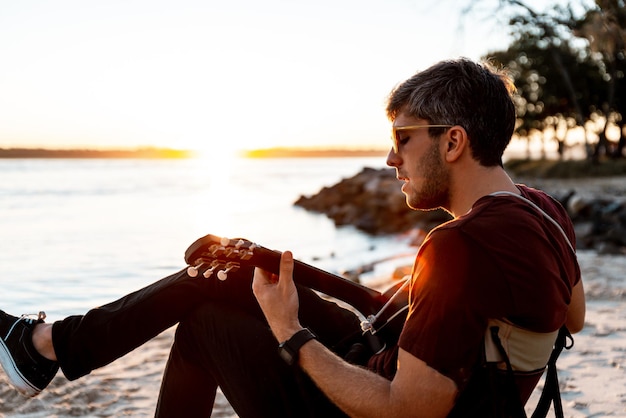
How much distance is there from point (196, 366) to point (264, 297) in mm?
572

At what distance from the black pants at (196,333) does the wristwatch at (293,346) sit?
0.17 m

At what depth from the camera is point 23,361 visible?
253 cm

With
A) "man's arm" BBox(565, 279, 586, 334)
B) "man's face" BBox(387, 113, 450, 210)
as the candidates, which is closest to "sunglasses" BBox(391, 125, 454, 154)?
"man's face" BBox(387, 113, 450, 210)

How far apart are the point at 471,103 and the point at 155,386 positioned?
334cm

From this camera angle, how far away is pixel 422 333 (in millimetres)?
1654

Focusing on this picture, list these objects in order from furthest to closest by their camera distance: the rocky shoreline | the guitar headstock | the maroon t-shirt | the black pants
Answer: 1. the rocky shoreline
2. the black pants
3. the guitar headstock
4. the maroon t-shirt

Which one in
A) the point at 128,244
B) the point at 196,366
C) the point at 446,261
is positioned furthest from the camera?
the point at 128,244

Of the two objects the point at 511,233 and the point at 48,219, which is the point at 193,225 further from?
the point at 511,233

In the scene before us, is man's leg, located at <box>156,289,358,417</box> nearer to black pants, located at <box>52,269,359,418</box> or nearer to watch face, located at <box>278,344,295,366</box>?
black pants, located at <box>52,269,359,418</box>

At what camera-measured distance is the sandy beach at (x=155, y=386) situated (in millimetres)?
3812

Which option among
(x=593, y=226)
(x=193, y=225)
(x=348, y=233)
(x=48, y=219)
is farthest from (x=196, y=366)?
(x=48, y=219)

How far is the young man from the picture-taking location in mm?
1658

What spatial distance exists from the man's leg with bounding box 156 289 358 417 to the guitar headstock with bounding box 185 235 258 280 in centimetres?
23

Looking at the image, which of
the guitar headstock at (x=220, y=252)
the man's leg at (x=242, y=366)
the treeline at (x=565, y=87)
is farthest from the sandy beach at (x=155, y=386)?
the treeline at (x=565, y=87)
